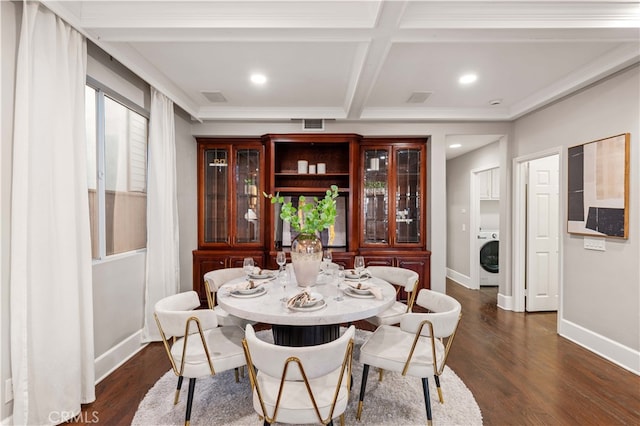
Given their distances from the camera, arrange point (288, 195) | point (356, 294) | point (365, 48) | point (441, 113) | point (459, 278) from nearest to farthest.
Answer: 1. point (356, 294)
2. point (365, 48)
3. point (441, 113)
4. point (288, 195)
5. point (459, 278)

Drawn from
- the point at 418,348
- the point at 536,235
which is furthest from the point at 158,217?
the point at 536,235

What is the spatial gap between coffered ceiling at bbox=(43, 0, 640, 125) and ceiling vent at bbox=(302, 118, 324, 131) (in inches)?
13.3

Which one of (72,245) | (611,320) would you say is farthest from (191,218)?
(611,320)

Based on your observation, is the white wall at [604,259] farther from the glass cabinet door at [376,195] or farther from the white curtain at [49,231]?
the white curtain at [49,231]

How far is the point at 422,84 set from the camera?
10.2 feet

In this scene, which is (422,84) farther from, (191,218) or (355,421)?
(191,218)

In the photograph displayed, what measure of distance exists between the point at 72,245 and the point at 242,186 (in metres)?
2.45

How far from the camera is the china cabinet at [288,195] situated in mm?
4125

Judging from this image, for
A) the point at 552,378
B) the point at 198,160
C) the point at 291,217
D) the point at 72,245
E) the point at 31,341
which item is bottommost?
the point at 552,378

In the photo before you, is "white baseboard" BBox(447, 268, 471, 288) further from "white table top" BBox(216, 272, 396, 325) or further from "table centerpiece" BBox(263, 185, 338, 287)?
"table centerpiece" BBox(263, 185, 338, 287)

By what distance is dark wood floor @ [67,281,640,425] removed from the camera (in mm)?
1976

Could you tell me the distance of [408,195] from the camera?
426 cm

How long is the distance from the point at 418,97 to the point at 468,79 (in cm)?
59

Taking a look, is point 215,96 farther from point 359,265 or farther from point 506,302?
point 506,302
